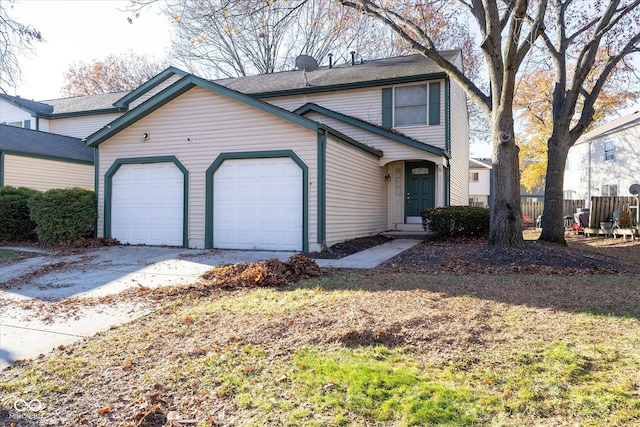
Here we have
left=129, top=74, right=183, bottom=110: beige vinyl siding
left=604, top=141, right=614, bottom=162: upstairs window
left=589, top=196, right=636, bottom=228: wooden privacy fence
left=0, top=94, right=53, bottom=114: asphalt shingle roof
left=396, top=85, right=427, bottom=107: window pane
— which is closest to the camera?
left=396, top=85, right=427, bottom=107: window pane

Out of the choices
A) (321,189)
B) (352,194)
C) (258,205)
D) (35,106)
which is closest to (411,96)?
(352,194)

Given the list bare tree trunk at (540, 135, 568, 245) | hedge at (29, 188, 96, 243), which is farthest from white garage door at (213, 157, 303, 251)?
bare tree trunk at (540, 135, 568, 245)

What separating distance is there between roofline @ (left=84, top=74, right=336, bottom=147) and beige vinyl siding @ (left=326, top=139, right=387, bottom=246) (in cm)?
108

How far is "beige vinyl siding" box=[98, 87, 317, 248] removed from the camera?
10.3 metres

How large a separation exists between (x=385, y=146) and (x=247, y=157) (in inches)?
200

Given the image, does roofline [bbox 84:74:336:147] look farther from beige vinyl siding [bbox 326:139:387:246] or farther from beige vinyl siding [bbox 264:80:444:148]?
beige vinyl siding [bbox 264:80:444:148]

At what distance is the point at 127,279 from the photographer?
731 cm

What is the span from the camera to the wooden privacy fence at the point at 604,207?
1597cm

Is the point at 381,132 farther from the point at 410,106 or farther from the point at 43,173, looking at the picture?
the point at 43,173

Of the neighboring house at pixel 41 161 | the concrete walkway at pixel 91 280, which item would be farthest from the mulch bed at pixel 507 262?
the neighboring house at pixel 41 161

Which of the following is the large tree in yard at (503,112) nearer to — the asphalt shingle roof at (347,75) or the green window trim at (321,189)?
the green window trim at (321,189)

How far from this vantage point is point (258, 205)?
1064 centimetres

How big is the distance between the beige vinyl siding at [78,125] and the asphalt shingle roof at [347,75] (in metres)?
7.37

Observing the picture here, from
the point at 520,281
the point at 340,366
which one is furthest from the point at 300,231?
the point at 340,366
